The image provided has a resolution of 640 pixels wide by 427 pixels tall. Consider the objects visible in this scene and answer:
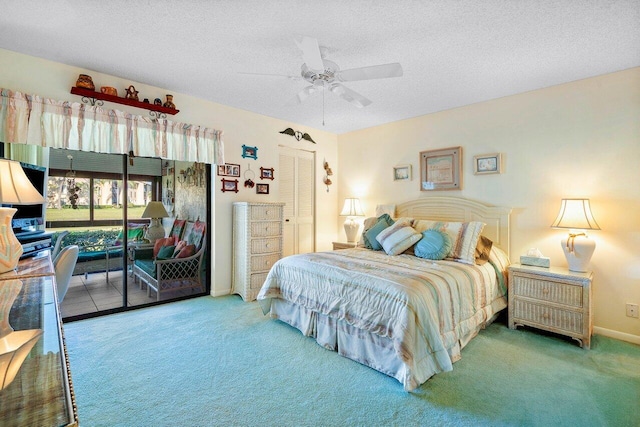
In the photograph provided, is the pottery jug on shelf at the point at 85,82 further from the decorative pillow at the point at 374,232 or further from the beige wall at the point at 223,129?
the decorative pillow at the point at 374,232

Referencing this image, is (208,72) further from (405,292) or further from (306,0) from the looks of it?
(405,292)

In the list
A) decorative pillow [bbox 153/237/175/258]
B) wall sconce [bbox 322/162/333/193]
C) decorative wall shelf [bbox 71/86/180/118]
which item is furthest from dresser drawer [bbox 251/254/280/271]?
decorative wall shelf [bbox 71/86/180/118]

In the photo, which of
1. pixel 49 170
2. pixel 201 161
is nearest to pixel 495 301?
pixel 201 161

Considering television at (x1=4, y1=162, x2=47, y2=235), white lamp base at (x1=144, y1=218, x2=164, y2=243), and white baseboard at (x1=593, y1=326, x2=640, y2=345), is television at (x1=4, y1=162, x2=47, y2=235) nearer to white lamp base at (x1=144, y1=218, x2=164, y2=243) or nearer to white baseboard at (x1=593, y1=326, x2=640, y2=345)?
white lamp base at (x1=144, y1=218, x2=164, y2=243)

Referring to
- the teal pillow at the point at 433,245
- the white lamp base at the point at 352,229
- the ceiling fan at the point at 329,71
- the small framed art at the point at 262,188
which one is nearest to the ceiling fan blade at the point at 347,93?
the ceiling fan at the point at 329,71

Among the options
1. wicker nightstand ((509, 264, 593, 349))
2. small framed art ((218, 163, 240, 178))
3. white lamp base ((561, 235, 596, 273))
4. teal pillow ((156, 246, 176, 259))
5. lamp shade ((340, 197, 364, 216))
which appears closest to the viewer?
wicker nightstand ((509, 264, 593, 349))

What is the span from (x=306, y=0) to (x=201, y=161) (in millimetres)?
2363

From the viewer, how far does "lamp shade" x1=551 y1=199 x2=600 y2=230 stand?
274 cm

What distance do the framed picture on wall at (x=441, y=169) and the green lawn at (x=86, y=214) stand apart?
3.63 meters

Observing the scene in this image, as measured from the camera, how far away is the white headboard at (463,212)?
3443 millimetres

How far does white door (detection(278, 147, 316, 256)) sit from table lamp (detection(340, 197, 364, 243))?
628mm

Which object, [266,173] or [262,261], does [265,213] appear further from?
[266,173]

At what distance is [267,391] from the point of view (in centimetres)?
199

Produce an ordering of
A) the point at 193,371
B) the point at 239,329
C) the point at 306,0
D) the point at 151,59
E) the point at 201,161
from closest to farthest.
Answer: the point at 306,0
the point at 193,371
the point at 151,59
the point at 239,329
the point at 201,161
